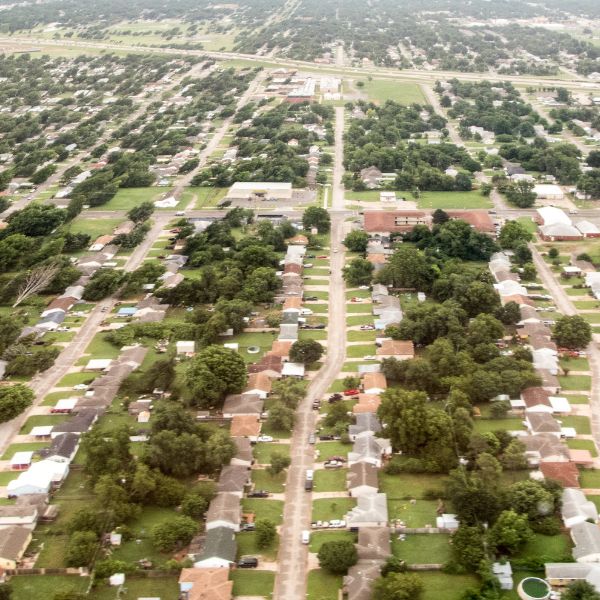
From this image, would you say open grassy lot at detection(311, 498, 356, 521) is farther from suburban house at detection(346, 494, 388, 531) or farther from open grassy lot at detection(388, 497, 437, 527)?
open grassy lot at detection(388, 497, 437, 527)

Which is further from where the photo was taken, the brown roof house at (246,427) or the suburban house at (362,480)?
the brown roof house at (246,427)

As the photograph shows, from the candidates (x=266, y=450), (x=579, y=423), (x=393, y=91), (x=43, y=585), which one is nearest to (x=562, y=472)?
(x=579, y=423)

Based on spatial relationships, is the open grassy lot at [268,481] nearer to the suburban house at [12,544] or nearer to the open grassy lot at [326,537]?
the open grassy lot at [326,537]

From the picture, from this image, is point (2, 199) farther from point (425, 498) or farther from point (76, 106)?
point (425, 498)

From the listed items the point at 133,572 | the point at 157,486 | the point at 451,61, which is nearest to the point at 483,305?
the point at 157,486

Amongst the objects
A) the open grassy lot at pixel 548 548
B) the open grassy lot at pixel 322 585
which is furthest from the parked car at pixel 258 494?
the open grassy lot at pixel 548 548

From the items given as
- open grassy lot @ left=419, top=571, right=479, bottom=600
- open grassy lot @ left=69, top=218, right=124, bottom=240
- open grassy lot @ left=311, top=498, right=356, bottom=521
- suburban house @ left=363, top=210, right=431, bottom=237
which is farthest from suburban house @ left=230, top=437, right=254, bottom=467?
open grassy lot @ left=69, top=218, right=124, bottom=240
